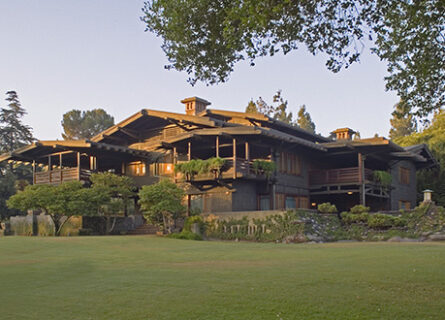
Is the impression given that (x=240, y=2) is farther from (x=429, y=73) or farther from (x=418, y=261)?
(x=418, y=261)

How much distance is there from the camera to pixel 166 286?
861 centimetres

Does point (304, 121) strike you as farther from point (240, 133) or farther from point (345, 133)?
point (240, 133)

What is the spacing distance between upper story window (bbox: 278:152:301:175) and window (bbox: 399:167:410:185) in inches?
381

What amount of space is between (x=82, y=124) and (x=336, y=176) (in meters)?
40.2

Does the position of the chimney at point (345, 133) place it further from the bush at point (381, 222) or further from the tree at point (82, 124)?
the tree at point (82, 124)

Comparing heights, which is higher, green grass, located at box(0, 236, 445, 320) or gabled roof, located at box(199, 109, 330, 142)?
gabled roof, located at box(199, 109, 330, 142)

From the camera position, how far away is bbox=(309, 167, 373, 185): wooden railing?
2906 centimetres

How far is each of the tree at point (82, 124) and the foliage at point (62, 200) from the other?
36.2 m

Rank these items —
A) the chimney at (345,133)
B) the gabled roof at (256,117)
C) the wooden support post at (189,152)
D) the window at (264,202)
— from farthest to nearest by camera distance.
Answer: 1. the chimney at (345,133)
2. the gabled roof at (256,117)
3. the window at (264,202)
4. the wooden support post at (189,152)

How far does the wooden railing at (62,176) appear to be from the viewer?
2928cm

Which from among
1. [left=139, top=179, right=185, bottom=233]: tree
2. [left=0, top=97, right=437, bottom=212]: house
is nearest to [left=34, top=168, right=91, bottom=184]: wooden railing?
[left=0, top=97, right=437, bottom=212]: house

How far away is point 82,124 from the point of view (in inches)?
2394

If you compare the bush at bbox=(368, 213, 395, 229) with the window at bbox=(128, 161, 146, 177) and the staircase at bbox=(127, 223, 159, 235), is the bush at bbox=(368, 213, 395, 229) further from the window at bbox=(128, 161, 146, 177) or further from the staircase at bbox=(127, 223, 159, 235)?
the window at bbox=(128, 161, 146, 177)

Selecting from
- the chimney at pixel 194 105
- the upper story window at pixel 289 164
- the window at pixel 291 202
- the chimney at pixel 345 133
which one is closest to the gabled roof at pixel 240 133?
the upper story window at pixel 289 164
